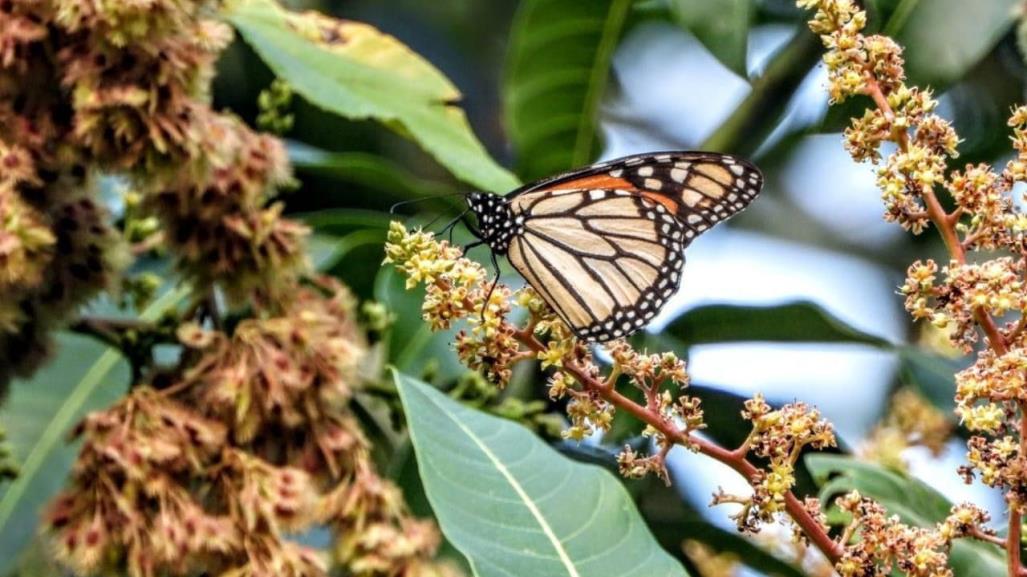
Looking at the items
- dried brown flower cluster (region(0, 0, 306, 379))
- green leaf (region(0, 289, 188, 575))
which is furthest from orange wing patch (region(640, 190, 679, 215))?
green leaf (region(0, 289, 188, 575))

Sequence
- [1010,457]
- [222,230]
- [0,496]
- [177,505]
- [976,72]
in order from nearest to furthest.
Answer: [1010,457] < [177,505] < [222,230] < [0,496] < [976,72]

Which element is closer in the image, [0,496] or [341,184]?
[0,496]

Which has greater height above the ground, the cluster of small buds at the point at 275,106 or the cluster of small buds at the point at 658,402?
the cluster of small buds at the point at 658,402

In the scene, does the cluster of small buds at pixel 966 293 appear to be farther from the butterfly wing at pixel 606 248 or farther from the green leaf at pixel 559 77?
the green leaf at pixel 559 77

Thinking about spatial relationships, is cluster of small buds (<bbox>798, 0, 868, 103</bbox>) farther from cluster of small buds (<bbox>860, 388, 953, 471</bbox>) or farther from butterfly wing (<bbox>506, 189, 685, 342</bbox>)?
cluster of small buds (<bbox>860, 388, 953, 471</bbox>)

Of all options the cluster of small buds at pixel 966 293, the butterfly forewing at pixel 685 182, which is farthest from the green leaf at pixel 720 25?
the cluster of small buds at pixel 966 293

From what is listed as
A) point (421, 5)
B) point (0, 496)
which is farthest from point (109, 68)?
point (421, 5)

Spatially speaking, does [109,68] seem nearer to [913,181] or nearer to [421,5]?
[913,181]
